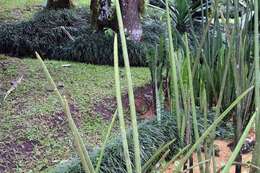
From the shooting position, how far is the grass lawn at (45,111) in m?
3.07

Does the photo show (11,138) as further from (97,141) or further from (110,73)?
(110,73)

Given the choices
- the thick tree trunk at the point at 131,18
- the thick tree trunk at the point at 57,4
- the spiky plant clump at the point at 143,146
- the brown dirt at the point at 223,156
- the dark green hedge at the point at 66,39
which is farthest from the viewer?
the thick tree trunk at the point at 57,4

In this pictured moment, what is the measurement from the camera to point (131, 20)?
5.49 m

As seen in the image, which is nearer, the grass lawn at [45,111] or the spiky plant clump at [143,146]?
the spiky plant clump at [143,146]

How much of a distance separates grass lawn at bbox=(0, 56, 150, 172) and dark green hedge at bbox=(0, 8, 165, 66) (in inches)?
11.3

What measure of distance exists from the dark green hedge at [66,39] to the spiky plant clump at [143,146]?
206 centimetres

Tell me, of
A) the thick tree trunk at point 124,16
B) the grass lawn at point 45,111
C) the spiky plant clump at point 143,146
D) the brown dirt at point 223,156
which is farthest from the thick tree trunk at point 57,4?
the brown dirt at point 223,156

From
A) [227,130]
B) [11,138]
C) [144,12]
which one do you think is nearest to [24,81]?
[11,138]

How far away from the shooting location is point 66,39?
603cm

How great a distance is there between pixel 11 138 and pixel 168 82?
47.3 inches

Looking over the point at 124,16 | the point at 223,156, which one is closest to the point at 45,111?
the point at 223,156

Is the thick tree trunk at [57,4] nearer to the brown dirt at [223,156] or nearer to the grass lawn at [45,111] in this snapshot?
the grass lawn at [45,111]

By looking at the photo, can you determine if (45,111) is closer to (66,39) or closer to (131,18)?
(131,18)

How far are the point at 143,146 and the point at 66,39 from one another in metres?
3.29
